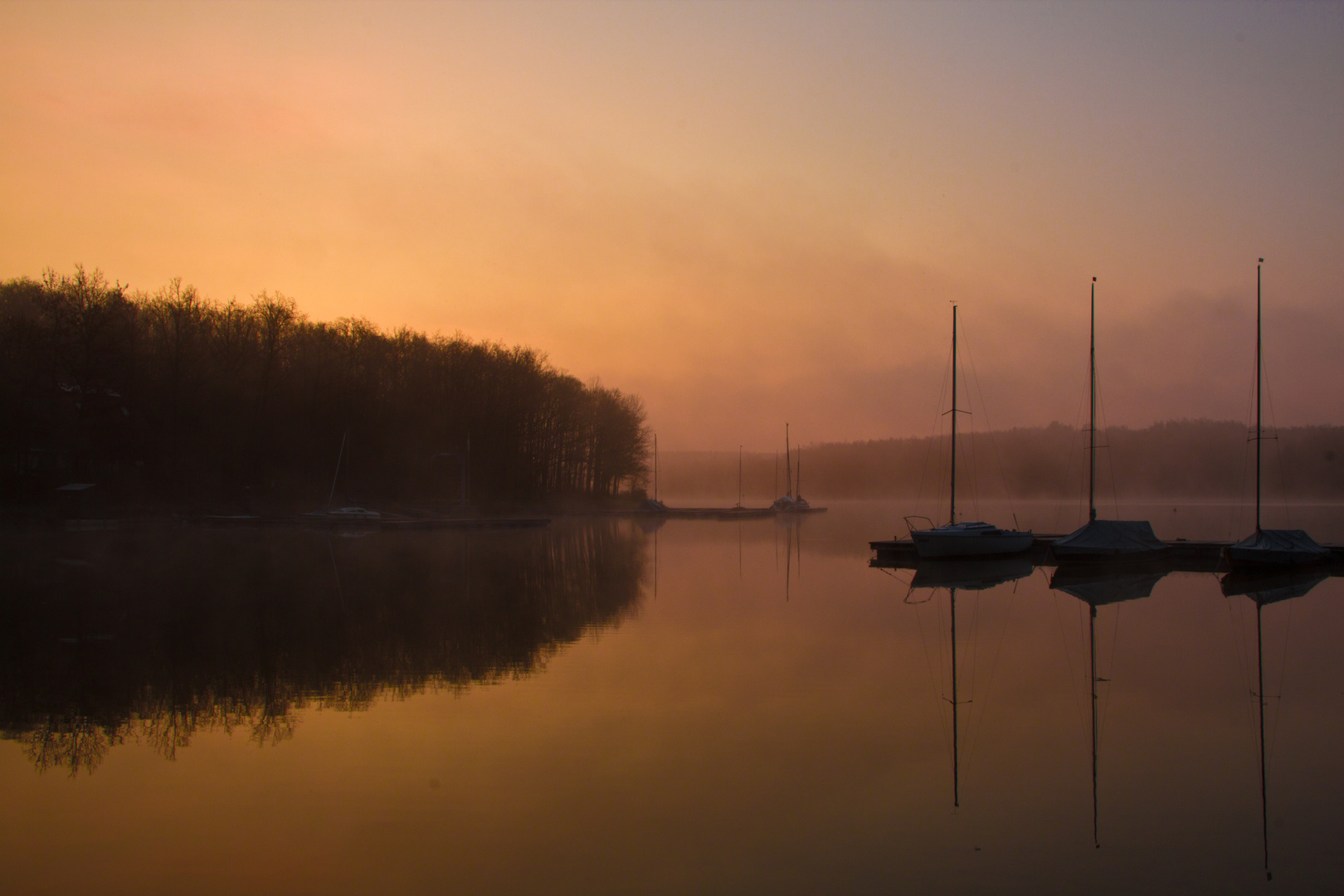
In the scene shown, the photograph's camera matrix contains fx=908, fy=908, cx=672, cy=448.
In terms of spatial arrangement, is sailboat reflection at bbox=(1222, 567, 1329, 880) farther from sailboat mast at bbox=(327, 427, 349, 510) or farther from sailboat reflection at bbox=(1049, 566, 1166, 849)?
sailboat mast at bbox=(327, 427, 349, 510)

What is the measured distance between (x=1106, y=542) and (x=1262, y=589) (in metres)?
6.83

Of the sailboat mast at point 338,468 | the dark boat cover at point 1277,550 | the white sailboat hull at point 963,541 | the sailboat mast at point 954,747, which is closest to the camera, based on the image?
the sailboat mast at point 954,747

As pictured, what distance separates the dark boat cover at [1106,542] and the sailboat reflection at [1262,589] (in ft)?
10.2

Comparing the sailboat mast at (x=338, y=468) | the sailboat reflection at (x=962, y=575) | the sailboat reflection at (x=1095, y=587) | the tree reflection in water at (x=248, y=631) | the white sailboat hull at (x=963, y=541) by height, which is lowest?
the sailboat reflection at (x=962, y=575)

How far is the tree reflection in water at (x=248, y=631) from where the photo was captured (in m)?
11.1

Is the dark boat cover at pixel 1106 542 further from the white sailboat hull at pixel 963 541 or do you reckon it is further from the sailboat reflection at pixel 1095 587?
the white sailboat hull at pixel 963 541

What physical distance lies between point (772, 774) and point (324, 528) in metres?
49.3

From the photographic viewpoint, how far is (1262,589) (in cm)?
2792

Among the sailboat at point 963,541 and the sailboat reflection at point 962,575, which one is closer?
the sailboat reflection at point 962,575

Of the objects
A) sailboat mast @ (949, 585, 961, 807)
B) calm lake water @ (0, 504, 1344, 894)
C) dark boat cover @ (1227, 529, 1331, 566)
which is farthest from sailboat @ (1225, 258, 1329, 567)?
sailboat mast @ (949, 585, 961, 807)

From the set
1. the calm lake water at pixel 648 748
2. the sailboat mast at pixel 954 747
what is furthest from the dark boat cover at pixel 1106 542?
the sailboat mast at pixel 954 747

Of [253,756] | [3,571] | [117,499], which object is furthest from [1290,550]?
Result: [117,499]

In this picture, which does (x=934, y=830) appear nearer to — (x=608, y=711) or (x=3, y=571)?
(x=608, y=711)

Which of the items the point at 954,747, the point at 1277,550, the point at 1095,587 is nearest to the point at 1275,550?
the point at 1277,550
